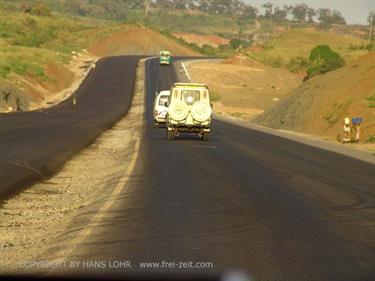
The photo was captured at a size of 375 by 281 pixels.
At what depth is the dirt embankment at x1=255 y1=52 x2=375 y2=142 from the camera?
162 ft

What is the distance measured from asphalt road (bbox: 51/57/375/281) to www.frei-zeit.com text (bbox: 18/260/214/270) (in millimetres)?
117

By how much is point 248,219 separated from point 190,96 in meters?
21.7

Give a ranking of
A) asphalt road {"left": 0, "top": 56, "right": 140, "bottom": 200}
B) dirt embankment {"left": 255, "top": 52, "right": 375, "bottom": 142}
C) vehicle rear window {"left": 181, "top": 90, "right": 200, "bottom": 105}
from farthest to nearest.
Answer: dirt embankment {"left": 255, "top": 52, "right": 375, "bottom": 142} < vehicle rear window {"left": 181, "top": 90, "right": 200, "bottom": 105} < asphalt road {"left": 0, "top": 56, "right": 140, "bottom": 200}

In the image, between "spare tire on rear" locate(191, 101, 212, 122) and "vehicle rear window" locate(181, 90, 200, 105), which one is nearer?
"spare tire on rear" locate(191, 101, 212, 122)

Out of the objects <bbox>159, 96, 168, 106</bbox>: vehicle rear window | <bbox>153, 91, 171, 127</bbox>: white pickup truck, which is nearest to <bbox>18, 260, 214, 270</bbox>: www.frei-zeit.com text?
<bbox>153, 91, 171, 127</bbox>: white pickup truck

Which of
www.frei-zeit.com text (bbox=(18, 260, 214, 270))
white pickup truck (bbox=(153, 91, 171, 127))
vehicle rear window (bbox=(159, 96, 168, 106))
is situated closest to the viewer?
www.frei-zeit.com text (bbox=(18, 260, 214, 270))

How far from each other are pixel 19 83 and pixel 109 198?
6111cm

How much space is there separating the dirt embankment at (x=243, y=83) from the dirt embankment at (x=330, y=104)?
1341cm

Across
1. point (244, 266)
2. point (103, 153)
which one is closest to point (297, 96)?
point (103, 153)

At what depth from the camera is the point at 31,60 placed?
92250 millimetres

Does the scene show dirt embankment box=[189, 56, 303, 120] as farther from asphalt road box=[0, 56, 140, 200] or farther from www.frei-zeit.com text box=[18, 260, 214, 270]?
www.frei-zeit.com text box=[18, 260, 214, 270]

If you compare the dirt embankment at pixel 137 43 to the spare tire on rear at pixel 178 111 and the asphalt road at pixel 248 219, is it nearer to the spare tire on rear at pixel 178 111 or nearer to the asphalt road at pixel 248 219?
the spare tire on rear at pixel 178 111

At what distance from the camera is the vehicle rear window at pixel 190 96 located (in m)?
34.4

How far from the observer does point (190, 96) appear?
34.5m
